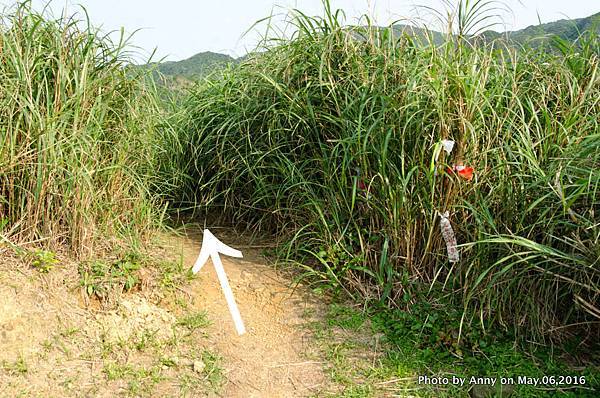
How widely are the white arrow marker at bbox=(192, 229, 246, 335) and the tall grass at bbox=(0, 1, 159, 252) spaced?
39 centimetres

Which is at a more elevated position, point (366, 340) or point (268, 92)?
point (268, 92)

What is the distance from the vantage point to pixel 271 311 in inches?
128

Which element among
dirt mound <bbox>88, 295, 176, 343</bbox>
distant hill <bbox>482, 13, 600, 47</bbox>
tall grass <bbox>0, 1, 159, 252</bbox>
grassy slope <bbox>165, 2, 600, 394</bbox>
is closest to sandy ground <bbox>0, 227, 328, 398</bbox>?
dirt mound <bbox>88, 295, 176, 343</bbox>

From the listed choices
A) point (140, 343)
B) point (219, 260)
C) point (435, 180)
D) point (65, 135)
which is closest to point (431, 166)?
point (435, 180)

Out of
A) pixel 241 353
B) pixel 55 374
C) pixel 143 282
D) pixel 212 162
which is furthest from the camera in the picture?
pixel 212 162

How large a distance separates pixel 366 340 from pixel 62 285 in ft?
5.05

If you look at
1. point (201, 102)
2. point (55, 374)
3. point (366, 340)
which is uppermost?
point (201, 102)

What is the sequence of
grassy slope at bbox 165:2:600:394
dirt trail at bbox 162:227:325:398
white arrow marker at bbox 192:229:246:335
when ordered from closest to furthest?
dirt trail at bbox 162:227:325:398 < grassy slope at bbox 165:2:600:394 < white arrow marker at bbox 192:229:246:335

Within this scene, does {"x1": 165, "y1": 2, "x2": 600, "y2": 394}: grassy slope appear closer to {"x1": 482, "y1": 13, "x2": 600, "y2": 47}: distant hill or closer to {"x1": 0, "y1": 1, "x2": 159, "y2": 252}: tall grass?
{"x1": 482, "y1": 13, "x2": 600, "y2": 47}: distant hill

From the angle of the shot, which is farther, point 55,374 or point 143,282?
point 143,282

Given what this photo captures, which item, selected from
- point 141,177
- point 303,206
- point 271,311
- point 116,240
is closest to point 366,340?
point 271,311

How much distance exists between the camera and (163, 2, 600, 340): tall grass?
2.87 meters

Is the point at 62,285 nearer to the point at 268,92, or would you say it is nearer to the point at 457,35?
the point at 268,92

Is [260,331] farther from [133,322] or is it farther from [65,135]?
[65,135]
